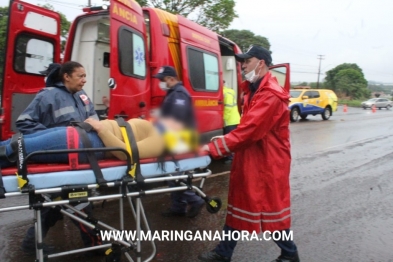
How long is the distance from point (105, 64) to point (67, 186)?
3.24m

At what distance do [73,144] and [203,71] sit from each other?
3.64 meters

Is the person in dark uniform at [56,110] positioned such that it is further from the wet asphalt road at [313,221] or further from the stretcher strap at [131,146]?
Result: the stretcher strap at [131,146]

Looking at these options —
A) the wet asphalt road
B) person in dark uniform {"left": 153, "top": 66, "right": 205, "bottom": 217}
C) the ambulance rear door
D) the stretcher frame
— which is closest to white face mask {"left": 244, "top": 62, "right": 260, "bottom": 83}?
person in dark uniform {"left": 153, "top": 66, "right": 205, "bottom": 217}

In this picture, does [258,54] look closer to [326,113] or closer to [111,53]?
[111,53]

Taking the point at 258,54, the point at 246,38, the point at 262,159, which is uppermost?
the point at 246,38

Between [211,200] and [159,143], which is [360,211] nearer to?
[211,200]

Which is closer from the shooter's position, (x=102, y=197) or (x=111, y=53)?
(x=102, y=197)

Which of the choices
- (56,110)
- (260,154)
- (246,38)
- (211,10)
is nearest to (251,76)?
(260,154)

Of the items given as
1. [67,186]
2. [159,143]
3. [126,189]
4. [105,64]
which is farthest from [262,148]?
[105,64]

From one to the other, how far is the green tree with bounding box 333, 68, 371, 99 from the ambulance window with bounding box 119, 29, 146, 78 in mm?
57468

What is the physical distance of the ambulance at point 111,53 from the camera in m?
4.57

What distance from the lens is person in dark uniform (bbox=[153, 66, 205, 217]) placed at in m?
2.55

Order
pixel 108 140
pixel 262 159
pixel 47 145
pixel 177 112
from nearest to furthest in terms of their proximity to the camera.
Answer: pixel 177 112 → pixel 47 145 → pixel 108 140 → pixel 262 159

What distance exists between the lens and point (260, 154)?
3.13 metres
